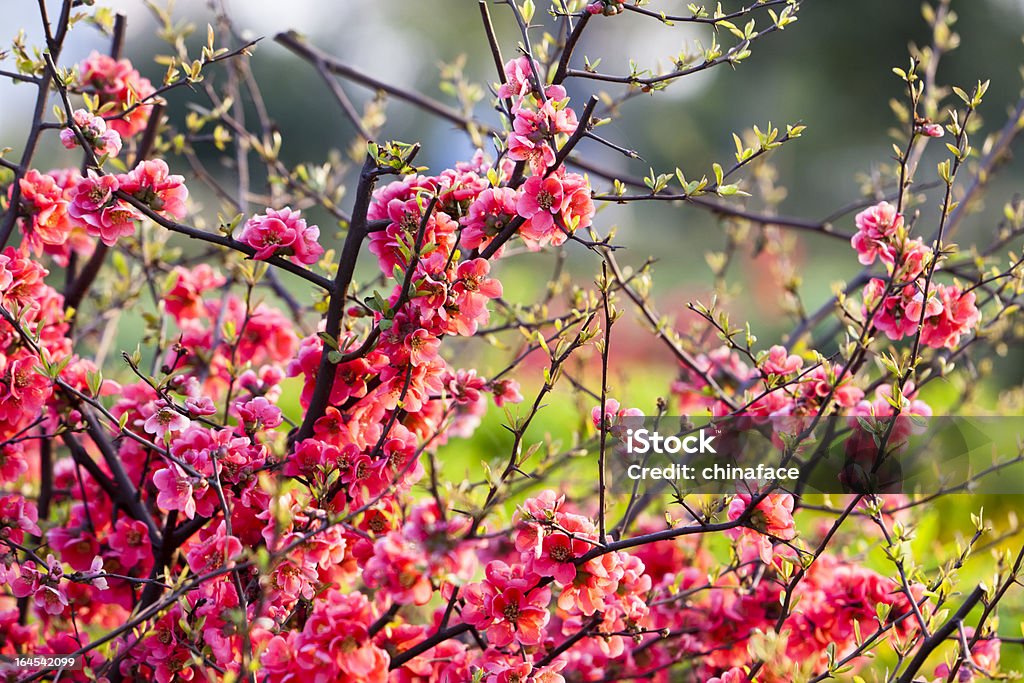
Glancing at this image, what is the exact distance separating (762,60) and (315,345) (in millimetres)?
16136

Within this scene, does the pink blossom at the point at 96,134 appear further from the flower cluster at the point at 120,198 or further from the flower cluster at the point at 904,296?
the flower cluster at the point at 904,296

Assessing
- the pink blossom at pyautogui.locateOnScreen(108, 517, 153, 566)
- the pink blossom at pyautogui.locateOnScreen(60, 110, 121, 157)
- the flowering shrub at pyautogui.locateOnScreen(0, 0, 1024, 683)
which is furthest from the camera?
the pink blossom at pyautogui.locateOnScreen(108, 517, 153, 566)

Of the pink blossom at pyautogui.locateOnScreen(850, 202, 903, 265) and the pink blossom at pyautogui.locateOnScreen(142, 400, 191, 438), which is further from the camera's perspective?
the pink blossom at pyautogui.locateOnScreen(850, 202, 903, 265)

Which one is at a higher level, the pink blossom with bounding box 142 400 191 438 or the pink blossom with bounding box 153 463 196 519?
the pink blossom with bounding box 142 400 191 438

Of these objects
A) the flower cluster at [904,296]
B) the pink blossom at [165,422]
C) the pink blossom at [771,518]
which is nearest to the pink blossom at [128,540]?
the pink blossom at [165,422]

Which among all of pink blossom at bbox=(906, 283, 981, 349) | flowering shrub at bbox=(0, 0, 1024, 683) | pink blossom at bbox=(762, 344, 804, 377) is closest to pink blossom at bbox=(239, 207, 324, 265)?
flowering shrub at bbox=(0, 0, 1024, 683)

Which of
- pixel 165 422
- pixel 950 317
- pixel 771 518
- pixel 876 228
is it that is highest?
pixel 876 228

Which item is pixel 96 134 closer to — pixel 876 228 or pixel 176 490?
pixel 176 490

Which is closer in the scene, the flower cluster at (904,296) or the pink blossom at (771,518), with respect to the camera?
the pink blossom at (771,518)

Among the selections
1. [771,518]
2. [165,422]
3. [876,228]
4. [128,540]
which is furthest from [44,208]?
[876,228]

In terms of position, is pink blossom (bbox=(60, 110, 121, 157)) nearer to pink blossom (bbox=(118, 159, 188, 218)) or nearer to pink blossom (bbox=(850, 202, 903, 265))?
pink blossom (bbox=(118, 159, 188, 218))

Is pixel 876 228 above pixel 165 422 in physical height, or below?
above

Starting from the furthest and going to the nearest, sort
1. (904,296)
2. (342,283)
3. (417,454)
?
(904,296) → (342,283) → (417,454)

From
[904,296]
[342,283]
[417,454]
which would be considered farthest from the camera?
[904,296]
